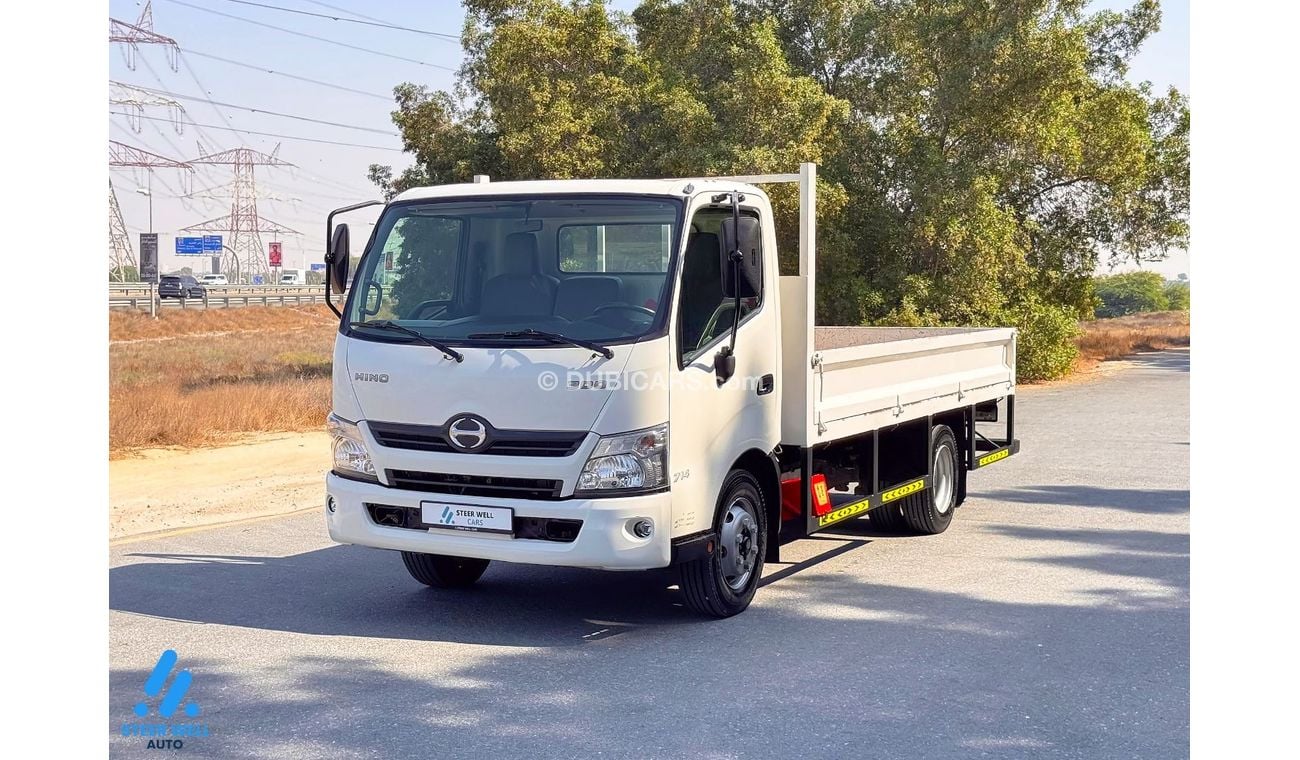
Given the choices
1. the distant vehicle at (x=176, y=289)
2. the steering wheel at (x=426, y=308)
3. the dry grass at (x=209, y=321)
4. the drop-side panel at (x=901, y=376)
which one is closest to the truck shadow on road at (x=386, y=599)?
the drop-side panel at (x=901, y=376)

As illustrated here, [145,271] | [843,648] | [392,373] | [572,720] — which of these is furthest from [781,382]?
[145,271]

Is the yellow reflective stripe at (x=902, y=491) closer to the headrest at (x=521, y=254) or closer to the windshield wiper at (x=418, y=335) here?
the headrest at (x=521, y=254)

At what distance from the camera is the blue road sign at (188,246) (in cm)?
14012

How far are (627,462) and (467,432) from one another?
849 millimetres

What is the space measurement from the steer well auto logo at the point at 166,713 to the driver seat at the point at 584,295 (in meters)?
2.60

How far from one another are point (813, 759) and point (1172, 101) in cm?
2841

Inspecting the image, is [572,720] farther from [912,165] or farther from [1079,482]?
[912,165]

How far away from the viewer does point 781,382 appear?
8.12m

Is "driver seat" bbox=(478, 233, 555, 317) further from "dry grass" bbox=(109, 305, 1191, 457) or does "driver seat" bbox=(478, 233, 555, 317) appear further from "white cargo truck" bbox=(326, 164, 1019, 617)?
"dry grass" bbox=(109, 305, 1191, 457)

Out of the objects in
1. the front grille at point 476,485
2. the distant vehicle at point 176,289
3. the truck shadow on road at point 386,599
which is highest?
the distant vehicle at point 176,289

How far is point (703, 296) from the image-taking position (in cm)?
725

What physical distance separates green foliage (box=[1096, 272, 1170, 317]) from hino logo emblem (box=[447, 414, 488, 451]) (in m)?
78.4

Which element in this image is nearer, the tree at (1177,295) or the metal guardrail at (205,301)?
the metal guardrail at (205,301)

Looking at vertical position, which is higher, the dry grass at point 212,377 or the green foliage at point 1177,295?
the green foliage at point 1177,295
